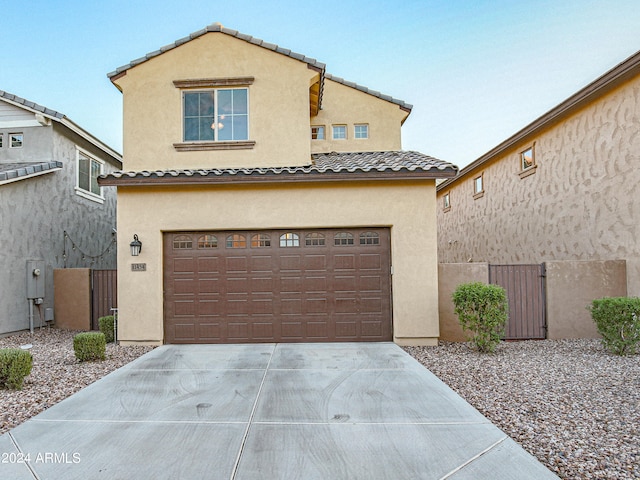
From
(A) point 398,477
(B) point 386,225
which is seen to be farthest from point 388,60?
(A) point 398,477

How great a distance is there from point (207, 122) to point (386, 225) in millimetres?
5070

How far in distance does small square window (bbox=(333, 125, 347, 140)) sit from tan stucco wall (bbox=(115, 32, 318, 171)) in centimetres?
288

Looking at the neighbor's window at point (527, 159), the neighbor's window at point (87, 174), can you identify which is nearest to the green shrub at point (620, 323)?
the neighbor's window at point (527, 159)

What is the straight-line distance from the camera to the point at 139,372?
6156 mm

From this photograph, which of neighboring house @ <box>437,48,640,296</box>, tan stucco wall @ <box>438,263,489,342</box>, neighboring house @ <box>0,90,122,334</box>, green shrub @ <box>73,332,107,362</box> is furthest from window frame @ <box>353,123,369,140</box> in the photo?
neighboring house @ <box>0,90,122,334</box>

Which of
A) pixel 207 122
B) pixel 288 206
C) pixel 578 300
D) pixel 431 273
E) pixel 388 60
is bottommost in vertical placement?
pixel 578 300

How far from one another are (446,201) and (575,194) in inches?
367

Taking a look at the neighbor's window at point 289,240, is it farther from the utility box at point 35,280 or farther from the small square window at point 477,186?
the small square window at point 477,186

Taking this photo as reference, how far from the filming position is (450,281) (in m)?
8.61

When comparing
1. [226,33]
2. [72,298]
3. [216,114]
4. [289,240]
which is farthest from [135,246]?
[226,33]

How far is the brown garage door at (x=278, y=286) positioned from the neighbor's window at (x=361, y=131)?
4771mm

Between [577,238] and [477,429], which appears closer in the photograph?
[477,429]

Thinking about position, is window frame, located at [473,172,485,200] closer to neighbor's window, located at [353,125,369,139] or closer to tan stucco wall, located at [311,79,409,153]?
tan stucco wall, located at [311,79,409,153]

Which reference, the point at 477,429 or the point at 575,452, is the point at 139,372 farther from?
the point at 575,452
